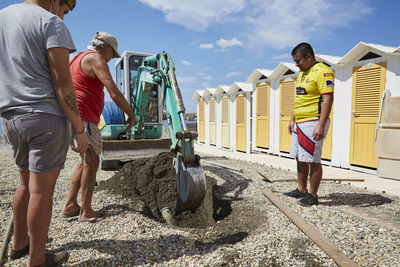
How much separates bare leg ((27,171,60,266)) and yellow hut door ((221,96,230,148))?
9.71m

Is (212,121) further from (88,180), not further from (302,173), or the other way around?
(88,180)

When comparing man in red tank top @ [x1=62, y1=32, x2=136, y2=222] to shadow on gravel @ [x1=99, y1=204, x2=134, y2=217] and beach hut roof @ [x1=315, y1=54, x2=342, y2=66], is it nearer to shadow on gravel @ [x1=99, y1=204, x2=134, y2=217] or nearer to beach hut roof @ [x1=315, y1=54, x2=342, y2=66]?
shadow on gravel @ [x1=99, y1=204, x2=134, y2=217]

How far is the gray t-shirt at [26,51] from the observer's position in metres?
1.63

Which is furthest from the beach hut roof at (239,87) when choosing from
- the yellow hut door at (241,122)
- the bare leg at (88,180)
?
the bare leg at (88,180)

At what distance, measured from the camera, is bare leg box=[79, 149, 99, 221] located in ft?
9.25

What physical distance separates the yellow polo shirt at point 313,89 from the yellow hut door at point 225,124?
771cm

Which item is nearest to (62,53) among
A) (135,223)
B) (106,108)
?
(135,223)

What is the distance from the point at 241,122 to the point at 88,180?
8.05 metres

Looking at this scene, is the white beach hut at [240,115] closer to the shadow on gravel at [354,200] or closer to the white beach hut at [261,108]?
the white beach hut at [261,108]

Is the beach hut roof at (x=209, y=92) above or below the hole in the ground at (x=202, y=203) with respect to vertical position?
above

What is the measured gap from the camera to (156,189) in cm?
391

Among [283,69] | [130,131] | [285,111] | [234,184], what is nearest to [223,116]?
[285,111]

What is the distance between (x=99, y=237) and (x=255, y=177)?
352 centimetres

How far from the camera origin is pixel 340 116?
21.5ft
